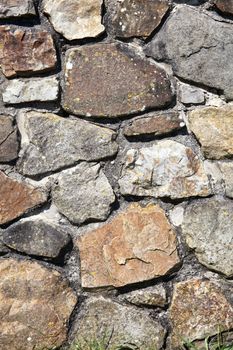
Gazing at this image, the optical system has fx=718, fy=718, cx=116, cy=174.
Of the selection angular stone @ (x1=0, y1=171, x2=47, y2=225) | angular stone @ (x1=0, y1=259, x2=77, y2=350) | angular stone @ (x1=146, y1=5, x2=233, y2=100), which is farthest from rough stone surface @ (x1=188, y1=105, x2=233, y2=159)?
angular stone @ (x1=0, y1=259, x2=77, y2=350)

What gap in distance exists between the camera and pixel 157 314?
2.51 m

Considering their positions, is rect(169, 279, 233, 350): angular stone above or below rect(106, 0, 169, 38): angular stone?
below

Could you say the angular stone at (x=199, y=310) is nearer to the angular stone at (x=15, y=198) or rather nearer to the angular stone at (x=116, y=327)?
the angular stone at (x=116, y=327)

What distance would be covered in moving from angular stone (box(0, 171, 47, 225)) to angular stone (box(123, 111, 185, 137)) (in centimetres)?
38

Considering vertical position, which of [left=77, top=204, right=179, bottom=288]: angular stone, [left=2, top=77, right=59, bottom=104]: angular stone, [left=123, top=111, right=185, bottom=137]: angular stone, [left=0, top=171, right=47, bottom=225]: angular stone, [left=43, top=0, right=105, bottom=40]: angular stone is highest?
[left=43, top=0, right=105, bottom=40]: angular stone

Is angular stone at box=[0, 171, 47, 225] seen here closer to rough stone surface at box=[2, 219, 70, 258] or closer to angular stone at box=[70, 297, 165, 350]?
rough stone surface at box=[2, 219, 70, 258]

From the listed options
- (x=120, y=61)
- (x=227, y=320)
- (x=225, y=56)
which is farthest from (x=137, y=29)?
(x=227, y=320)

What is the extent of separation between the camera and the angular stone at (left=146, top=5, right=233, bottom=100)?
249 cm

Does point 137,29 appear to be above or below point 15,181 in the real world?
above

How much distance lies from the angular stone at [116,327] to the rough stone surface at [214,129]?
624 mm

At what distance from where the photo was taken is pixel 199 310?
250 centimetres

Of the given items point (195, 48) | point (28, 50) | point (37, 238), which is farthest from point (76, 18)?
point (37, 238)

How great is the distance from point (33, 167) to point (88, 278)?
0.43m

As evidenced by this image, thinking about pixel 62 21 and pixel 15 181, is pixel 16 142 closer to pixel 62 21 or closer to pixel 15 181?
pixel 15 181
